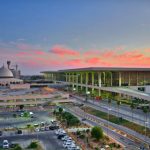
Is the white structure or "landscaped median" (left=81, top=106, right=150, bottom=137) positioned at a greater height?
the white structure

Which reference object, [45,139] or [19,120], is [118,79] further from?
[45,139]

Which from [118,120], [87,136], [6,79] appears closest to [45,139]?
[87,136]

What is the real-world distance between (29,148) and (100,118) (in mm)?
19260

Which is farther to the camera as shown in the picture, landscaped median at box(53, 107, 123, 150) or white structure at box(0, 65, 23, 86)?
white structure at box(0, 65, 23, 86)

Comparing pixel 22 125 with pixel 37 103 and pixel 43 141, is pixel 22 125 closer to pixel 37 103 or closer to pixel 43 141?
pixel 43 141

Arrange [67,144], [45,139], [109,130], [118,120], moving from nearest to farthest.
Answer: [67,144], [45,139], [109,130], [118,120]

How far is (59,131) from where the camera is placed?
37.2 metres

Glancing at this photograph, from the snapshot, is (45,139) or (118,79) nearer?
(45,139)

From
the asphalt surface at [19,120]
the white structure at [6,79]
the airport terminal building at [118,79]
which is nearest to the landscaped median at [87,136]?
the asphalt surface at [19,120]

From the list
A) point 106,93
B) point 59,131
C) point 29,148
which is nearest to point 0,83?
point 106,93

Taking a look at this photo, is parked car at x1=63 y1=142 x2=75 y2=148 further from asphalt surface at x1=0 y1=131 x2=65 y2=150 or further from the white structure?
the white structure

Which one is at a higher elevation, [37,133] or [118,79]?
[118,79]

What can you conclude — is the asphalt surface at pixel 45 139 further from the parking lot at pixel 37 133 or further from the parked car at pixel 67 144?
the parked car at pixel 67 144

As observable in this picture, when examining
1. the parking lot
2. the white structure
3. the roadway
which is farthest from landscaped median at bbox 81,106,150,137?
the white structure
